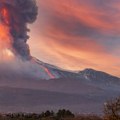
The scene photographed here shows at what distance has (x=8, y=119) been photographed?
2355 inches

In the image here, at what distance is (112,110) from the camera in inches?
1436

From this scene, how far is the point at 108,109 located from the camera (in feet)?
121

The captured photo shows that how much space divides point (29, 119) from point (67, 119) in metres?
5.42

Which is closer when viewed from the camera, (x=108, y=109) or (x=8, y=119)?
(x=108, y=109)

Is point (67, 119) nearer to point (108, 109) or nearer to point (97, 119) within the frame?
point (97, 119)

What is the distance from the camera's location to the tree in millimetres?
35406

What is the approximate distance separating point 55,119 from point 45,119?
4.09 feet

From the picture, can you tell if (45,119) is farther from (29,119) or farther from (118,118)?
(118,118)

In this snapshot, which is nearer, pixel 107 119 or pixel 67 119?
pixel 107 119

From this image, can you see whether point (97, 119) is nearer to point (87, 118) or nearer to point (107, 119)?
point (87, 118)

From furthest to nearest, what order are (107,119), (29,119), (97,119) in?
(29,119) → (97,119) → (107,119)

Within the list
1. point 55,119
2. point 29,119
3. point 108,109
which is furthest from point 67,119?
point 108,109

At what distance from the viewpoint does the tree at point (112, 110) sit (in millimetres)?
35406

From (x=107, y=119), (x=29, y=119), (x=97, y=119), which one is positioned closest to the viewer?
(x=107, y=119)
